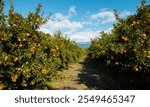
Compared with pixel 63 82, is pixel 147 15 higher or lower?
higher

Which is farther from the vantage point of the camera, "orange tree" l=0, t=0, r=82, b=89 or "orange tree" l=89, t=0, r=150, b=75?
"orange tree" l=89, t=0, r=150, b=75

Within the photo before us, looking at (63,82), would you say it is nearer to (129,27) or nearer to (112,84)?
(112,84)

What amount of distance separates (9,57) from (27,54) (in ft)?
1.91

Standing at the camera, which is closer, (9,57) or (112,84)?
(9,57)

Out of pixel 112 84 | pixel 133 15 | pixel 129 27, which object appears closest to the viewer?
pixel 129 27

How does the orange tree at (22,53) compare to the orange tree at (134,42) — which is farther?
the orange tree at (134,42)

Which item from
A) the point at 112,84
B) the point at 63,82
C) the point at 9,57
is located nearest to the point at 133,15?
the point at 112,84

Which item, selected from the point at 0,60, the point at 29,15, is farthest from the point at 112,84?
the point at 0,60

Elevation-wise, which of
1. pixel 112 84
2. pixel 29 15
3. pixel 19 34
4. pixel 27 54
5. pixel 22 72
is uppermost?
pixel 29 15

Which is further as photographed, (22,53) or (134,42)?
(134,42)

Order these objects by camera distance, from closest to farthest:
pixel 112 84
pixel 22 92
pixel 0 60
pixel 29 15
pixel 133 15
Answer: pixel 22 92, pixel 0 60, pixel 29 15, pixel 133 15, pixel 112 84

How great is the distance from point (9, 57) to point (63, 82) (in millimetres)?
6622

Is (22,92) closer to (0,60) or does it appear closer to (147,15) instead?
(0,60)

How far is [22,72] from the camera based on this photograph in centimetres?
879
